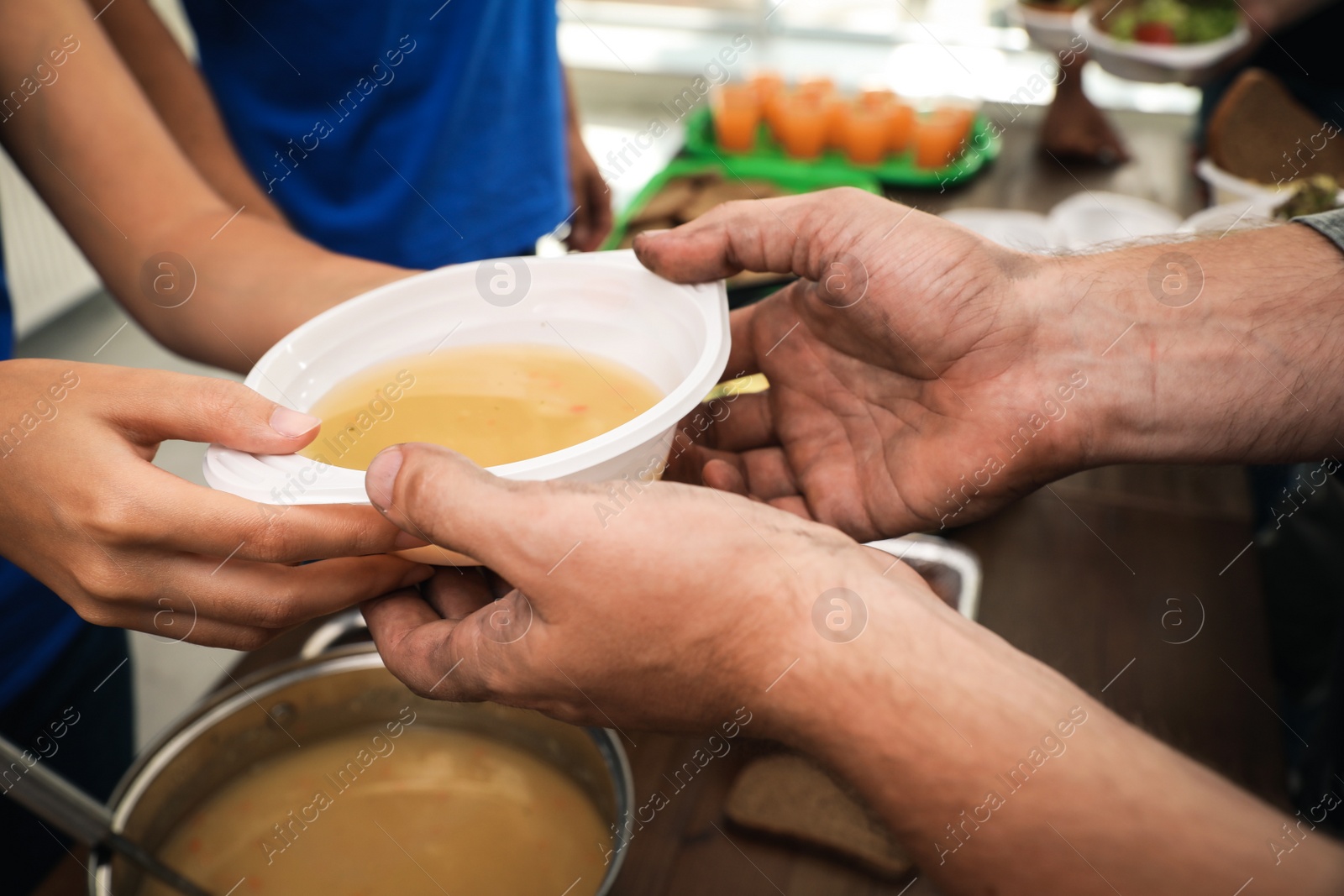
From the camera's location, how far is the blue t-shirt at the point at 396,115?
1286mm

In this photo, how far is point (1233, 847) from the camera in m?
0.58

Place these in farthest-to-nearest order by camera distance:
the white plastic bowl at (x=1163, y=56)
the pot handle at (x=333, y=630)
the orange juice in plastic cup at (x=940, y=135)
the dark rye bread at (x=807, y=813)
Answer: the orange juice in plastic cup at (x=940, y=135), the white plastic bowl at (x=1163, y=56), the pot handle at (x=333, y=630), the dark rye bread at (x=807, y=813)

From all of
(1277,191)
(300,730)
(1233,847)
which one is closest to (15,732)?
(300,730)

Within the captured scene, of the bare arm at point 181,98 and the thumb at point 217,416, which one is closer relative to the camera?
the thumb at point 217,416

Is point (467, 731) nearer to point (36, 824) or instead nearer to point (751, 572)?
point (751, 572)

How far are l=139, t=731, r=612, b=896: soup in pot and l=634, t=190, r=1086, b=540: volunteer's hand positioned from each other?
15.5 inches

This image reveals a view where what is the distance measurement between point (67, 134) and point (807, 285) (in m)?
0.89

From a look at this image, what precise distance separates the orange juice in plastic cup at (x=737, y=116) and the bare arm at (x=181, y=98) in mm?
1518

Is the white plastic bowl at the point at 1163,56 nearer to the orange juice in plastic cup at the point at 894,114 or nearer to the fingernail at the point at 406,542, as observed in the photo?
the orange juice in plastic cup at the point at 894,114

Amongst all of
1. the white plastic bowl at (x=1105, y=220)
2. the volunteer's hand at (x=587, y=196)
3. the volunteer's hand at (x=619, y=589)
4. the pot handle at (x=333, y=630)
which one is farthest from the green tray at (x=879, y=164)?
the volunteer's hand at (x=619, y=589)

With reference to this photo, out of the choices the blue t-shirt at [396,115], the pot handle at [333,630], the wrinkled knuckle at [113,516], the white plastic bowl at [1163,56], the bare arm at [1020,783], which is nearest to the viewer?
the bare arm at [1020,783]

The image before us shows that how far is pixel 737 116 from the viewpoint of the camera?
8.37 feet

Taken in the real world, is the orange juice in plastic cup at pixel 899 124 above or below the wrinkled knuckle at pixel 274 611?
below

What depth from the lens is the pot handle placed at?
1.04 meters
